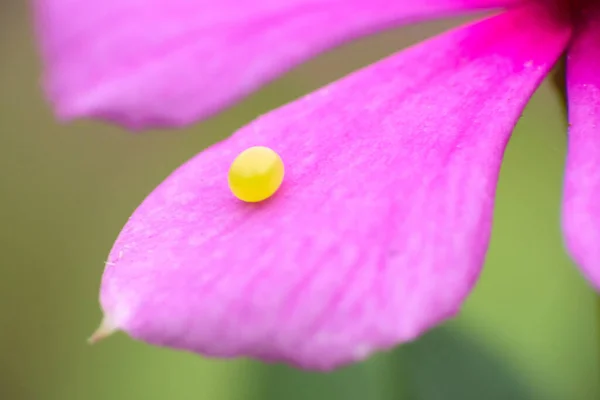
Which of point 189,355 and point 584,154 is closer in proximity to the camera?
point 584,154

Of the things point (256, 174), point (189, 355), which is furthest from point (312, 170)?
point (189, 355)

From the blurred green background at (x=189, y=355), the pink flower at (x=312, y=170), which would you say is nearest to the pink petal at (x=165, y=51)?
the pink flower at (x=312, y=170)

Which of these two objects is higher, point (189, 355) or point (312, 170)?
point (312, 170)

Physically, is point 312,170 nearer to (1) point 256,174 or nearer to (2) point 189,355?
(1) point 256,174

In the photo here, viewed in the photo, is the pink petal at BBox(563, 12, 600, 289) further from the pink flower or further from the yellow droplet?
the yellow droplet

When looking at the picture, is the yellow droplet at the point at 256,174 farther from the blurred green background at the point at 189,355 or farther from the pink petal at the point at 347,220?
the blurred green background at the point at 189,355

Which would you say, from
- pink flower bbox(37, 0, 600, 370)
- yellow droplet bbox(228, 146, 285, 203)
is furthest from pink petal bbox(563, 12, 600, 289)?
yellow droplet bbox(228, 146, 285, 203)

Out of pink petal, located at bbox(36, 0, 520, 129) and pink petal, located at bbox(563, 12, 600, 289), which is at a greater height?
pink petal, located at bbox(36, 0, 520, 129)

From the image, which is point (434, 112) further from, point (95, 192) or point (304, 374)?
point (95, 192)
